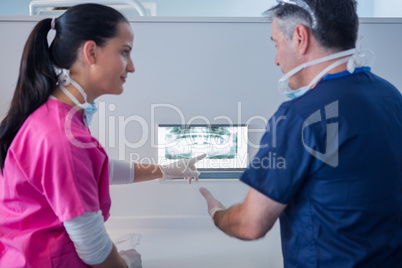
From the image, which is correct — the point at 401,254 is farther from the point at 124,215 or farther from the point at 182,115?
the point at 124,215

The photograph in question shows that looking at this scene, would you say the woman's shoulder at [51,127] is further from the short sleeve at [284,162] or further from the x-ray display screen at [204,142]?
the x-ray display screen at [204,142]

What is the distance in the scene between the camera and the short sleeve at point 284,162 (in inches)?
30.2

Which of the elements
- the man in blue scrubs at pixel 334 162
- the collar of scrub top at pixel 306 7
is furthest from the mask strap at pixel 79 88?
the collar of scrub top at pixel 306 7

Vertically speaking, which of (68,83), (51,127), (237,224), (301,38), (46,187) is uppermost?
(301,38)

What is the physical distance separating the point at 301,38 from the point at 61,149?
62 cm

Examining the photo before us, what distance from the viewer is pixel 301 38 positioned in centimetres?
86

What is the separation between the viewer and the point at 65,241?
83 cm

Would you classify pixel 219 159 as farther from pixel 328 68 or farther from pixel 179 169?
pixel 328 68

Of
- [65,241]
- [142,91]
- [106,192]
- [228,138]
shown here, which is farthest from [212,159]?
[65,241]

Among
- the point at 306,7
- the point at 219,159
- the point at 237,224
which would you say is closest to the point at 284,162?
the point at 237,224

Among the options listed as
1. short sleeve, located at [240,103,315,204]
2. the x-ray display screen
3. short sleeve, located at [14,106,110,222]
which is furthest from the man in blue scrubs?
the x-ray display screen

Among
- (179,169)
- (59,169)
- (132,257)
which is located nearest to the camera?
(59,169)

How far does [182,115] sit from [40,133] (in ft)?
2.78

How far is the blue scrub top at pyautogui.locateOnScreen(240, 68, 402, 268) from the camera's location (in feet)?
2.50
